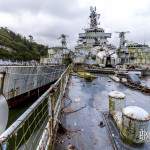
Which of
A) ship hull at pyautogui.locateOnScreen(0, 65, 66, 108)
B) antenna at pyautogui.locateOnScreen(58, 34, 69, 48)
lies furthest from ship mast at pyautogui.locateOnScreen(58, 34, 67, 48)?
ship hull at pyautogui.locateOnScreen(0, 65, 66, 108)

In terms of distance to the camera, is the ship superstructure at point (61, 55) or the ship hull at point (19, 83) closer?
the ship hull at point (19, 83)

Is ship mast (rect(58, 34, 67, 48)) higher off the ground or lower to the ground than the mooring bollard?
higher

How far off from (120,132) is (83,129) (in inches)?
36.6

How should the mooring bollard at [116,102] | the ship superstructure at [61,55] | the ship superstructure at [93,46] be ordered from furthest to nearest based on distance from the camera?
the ship superstructure at [61,55] → the ship superstructure at [93,46] → the mooring bollard at [116,102]

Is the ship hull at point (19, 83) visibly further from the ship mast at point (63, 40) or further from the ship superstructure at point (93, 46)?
the ship mast at point (63, 40)

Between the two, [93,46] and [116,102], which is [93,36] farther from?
[116,102]

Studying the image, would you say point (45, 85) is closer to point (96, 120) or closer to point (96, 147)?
point (96, 120)

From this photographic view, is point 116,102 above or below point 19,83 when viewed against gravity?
above

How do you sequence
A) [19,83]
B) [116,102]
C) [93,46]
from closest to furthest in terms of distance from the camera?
[116,102], [19,83], [93,46]

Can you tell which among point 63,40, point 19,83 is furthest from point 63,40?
point 19,83

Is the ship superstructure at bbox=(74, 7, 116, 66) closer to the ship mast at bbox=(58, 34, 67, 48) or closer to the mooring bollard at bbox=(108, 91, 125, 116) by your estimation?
the ship mast at bbox=(58, 34, 67, 48)

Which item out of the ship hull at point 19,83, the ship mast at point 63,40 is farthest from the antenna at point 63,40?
the ship hull at point 19,83

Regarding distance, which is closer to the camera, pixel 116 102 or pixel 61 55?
pixel 116 102

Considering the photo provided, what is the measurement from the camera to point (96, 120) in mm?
6566
